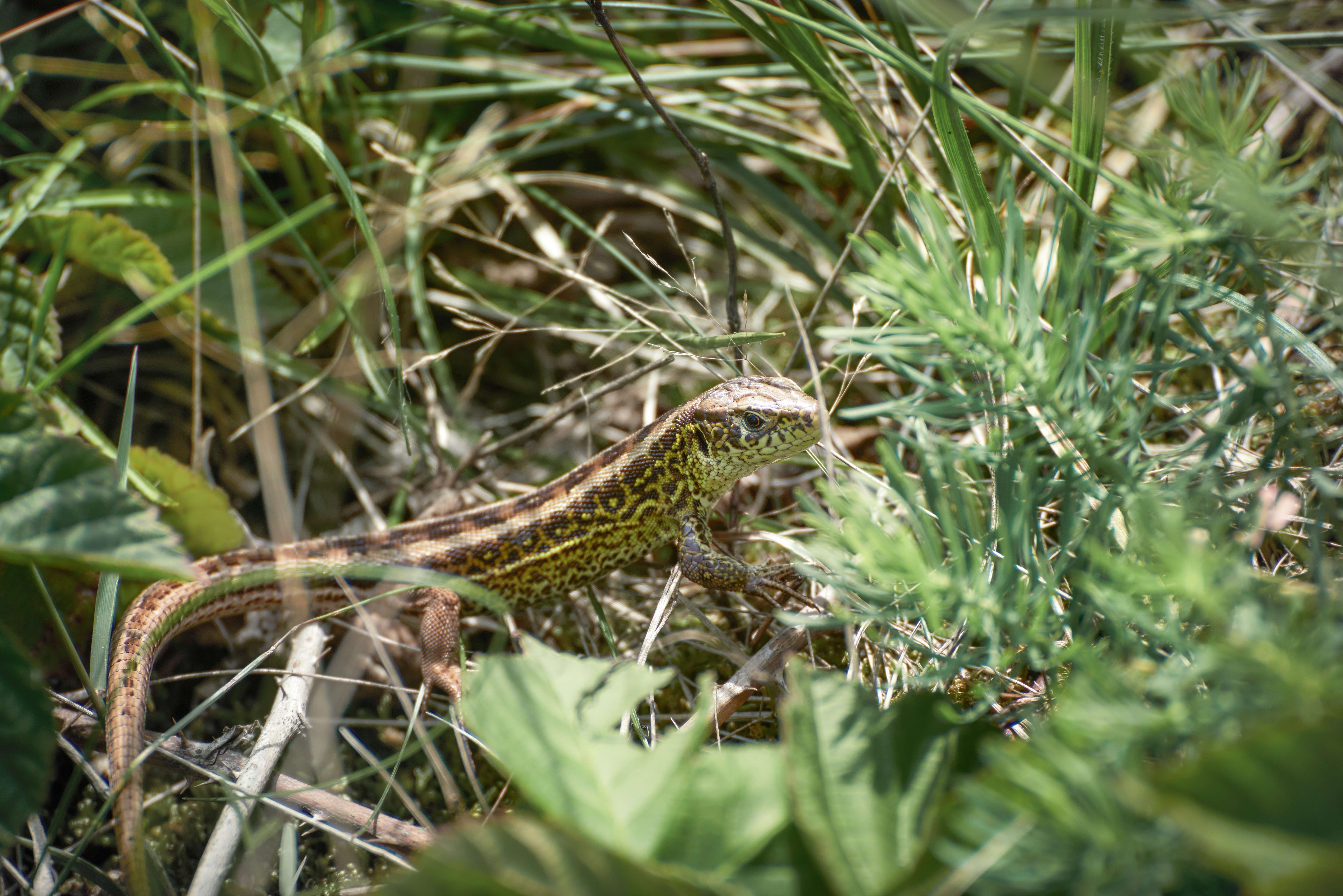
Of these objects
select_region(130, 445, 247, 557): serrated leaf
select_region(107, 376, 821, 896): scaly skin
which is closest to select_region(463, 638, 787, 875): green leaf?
select_region(107, 376, 821, 896): scaly skin

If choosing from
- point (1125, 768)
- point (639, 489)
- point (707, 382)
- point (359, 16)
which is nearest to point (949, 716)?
point (1125, 768)

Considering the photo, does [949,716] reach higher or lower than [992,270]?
lower

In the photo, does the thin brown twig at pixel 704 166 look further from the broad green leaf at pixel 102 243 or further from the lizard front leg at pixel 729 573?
the broad green leaf at pixel 102 243

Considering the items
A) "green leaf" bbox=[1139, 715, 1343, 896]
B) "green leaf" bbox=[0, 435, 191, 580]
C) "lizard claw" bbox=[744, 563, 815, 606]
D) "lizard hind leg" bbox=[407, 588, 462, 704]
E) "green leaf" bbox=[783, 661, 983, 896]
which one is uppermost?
"green leaf" bbox=[0, 435, 191, 580]

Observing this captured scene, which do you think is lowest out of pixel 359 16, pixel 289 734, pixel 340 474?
pixel 289 734

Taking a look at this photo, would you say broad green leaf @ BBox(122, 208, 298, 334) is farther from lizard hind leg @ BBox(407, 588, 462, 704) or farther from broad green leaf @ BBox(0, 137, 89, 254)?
lizard hind leg @ BBox(407, 588, 462, 704)

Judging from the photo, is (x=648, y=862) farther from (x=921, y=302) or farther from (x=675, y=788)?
(x=921, y=302)

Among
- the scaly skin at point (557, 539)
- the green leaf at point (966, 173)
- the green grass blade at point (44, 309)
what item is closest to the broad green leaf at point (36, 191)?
the green grass blade at point (44, 309)

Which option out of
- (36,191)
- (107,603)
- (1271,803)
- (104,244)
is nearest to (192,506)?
(107,603)

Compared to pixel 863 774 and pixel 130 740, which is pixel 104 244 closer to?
pixel 130 740
